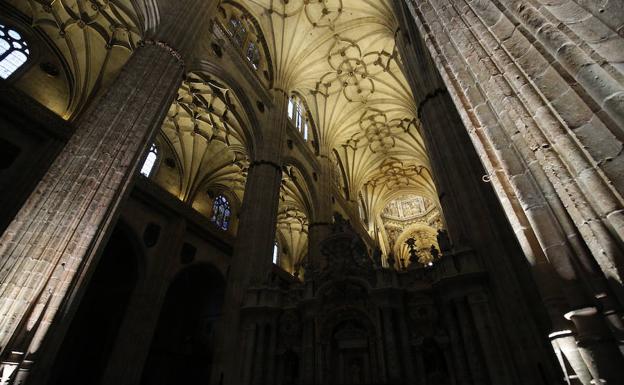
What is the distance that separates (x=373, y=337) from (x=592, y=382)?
4.46 m

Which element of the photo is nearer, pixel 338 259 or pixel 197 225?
pixel 338 259

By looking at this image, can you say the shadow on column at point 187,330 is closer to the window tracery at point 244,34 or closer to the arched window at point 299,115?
the arched window at point 299,115

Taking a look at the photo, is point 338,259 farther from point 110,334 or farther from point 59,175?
point 110,334

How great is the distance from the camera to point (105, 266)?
42.9 ft

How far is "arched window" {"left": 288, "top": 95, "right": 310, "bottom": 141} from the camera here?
1662 centimetres

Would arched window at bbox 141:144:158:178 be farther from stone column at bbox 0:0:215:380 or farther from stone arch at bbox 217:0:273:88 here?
stone column at bbox 0:0:215:380

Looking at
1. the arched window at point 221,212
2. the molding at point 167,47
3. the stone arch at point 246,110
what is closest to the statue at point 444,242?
the molding at point 167,47

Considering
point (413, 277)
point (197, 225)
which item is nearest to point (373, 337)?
point (413, 277)

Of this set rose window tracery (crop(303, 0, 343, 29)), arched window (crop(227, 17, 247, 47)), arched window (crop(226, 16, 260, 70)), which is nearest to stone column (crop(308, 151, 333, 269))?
arched window (crop(226, 16, 260, 70))

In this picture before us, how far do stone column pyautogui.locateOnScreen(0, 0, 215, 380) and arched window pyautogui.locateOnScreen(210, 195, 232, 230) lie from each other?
11805mm

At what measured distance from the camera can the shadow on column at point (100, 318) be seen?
1130 cm

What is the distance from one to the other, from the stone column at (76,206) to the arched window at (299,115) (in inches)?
393

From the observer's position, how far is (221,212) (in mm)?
18375

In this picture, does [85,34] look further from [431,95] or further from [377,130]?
[377,130]
